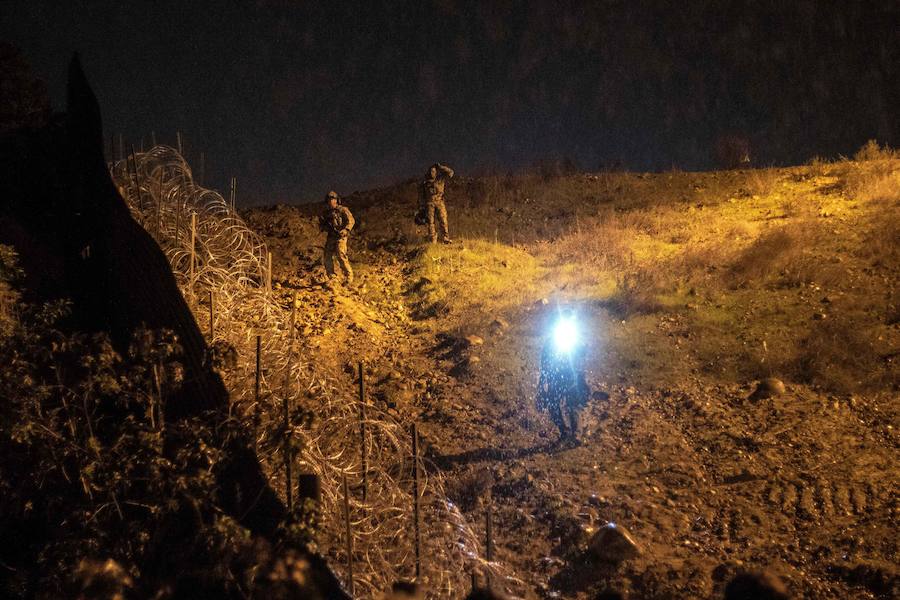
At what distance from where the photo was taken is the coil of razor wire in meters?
A: 4.88

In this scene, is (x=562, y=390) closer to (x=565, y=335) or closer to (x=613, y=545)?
(x=565, y=335)

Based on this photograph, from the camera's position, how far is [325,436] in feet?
21.4

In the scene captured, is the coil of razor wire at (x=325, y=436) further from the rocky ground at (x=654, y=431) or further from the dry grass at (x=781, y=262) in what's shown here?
the dry grass at (x=781, y=262)

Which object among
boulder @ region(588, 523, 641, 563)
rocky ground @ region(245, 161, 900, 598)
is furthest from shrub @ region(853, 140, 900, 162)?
boulder @ region(588, 523, 641, 563)

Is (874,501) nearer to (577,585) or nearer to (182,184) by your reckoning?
(577,585)

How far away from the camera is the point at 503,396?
8.41 m

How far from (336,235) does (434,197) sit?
3098mm

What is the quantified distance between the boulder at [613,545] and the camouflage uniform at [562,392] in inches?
71.7

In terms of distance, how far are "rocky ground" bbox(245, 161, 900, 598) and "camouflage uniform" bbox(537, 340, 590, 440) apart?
18 cm

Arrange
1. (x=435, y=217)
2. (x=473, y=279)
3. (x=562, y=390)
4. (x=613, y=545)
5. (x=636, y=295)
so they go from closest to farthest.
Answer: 1. (x=613, y=545)
2. (x=562, y=390)
3. (x=636, y=295)
4. (x=473, y=279)
5. (x=435, y=217)

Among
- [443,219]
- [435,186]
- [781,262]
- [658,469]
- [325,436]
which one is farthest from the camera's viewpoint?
[443,219]

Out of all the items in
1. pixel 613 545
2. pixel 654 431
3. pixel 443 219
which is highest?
pixel 443 219

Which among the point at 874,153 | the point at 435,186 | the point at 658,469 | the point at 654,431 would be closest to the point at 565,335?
the point at 654,431

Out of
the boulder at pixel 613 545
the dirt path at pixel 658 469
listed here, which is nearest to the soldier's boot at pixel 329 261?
the dirt path at pixel 658 469
